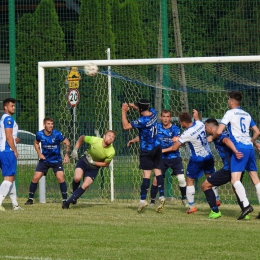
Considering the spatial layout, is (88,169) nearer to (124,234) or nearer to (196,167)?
(196,167)

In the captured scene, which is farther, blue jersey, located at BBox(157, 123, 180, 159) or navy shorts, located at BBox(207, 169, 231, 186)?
blue jersey, located at BBox(157, 123, 180, 159)

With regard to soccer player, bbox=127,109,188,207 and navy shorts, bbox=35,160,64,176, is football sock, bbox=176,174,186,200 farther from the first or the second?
navy shorts, bbox=35,160,64,176

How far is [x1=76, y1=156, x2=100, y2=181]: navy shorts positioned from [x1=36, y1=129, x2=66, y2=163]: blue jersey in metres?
0.64

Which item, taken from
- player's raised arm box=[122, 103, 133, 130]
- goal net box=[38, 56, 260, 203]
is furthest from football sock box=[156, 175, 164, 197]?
goal net box=[38, 56, 260, 203]

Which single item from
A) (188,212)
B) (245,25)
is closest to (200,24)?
(245,25)

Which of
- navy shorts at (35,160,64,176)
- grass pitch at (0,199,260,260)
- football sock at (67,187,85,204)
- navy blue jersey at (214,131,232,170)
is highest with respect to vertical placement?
navy blue jersey at (214,131,232,170)

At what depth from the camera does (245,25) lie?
18.6m

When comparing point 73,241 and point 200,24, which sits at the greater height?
point 200,24

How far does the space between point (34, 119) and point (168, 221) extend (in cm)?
670

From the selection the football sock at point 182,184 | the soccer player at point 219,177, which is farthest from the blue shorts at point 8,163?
the soccer player at point 219,177

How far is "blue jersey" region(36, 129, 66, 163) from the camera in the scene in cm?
1505

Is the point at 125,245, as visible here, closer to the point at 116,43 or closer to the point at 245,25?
the point at 245,25

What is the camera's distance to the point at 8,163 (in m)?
14.0

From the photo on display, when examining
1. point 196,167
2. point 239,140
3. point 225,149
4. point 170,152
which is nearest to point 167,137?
point 170,152
